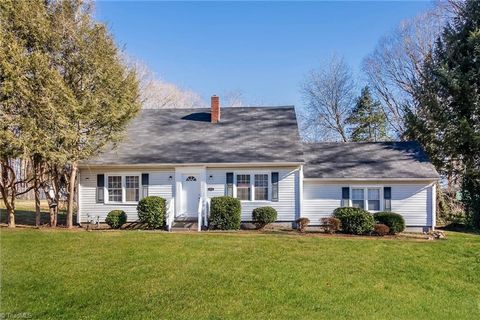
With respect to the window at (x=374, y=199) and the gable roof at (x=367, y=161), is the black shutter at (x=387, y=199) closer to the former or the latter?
the window at (x=374, y=199)

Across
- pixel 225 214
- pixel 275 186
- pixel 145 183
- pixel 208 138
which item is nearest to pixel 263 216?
pixel 275 186

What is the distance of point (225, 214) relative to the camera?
1590cm

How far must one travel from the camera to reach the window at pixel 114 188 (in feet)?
57.3

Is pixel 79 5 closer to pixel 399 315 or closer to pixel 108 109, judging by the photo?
pixel 108 109

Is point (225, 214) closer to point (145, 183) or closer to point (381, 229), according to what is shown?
point (145, 183)

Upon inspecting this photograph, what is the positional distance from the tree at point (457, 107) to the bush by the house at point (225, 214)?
11.6m

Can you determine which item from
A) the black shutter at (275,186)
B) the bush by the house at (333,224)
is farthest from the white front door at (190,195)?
the bush by the house at (333,224)

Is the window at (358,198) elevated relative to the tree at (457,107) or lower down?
lower down

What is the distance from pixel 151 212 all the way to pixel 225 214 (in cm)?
300

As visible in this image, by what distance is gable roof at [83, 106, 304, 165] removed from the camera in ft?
56.2

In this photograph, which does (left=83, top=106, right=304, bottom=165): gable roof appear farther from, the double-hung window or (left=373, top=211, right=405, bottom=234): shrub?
(left=373, top=211, right=405, bottom=234): shrub

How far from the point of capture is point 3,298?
782cm

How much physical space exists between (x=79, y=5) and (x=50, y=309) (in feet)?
39.8

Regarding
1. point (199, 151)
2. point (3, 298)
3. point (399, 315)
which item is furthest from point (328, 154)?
point (3, 298)
